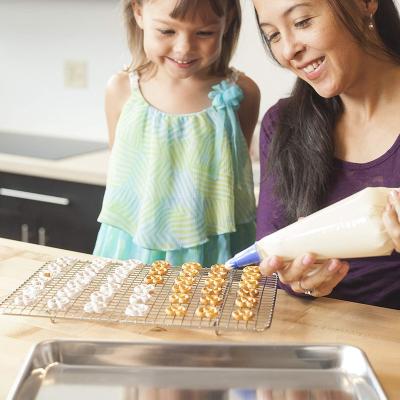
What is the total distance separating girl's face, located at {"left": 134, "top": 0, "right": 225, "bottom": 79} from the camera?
1.57 m

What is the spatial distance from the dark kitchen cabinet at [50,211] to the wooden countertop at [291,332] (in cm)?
130

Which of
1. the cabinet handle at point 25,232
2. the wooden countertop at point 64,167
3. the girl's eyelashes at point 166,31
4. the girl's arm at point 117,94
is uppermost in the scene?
the girl's eyelashes at point 166,31

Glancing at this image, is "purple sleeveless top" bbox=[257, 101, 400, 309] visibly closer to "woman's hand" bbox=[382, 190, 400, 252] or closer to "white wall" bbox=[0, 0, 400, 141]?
"woman's hand" bbox=[382, 190, 400, 252]

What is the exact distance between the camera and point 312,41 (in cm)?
124

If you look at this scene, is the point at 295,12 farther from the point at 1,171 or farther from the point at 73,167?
the point at 1,171

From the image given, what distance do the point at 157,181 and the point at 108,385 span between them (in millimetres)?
848

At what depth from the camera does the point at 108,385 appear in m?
0.92

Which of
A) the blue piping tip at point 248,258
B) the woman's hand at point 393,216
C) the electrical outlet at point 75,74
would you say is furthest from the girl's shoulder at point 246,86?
the electrical outlet at point 75,74

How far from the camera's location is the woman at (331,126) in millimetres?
1229

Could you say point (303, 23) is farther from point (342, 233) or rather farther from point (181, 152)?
point (181, 152)

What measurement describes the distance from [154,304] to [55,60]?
6.82ft

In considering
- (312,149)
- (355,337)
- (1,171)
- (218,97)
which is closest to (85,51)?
(1,171)

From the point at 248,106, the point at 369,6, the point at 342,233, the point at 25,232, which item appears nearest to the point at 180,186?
the point at 248,106

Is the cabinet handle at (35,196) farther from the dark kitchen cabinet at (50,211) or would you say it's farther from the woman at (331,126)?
the woman at (331,126)
